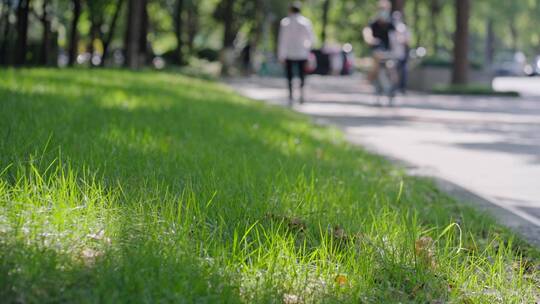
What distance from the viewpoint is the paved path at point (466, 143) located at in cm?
737

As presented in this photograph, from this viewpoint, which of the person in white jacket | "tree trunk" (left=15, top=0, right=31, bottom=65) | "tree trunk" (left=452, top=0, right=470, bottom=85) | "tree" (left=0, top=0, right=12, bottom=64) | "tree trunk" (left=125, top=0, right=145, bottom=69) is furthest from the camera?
"tree trunk" (left=452, top=0, right=470, bottom=85)

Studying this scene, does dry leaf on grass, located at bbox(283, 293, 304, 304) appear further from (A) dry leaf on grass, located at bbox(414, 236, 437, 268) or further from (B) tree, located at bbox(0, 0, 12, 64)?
(B) tree, located at bbox(0, 0, 12, 64)

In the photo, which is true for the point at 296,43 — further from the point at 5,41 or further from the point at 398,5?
the point at 398,5

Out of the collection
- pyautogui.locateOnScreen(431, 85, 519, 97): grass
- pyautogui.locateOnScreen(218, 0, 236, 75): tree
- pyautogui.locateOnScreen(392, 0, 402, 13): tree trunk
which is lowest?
pyautogui.locateOnScreen(431, 85, 519, 97): grass

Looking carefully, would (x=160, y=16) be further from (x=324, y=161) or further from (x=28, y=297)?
(x=28, y=297)

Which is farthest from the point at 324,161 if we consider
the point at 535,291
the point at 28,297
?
the point at 28,297

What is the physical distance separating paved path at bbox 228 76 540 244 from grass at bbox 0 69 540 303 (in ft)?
2.29

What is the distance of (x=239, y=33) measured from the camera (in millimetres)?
70125

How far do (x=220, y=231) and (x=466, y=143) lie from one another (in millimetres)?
8052

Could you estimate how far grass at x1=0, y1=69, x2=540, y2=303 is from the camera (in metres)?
3.22

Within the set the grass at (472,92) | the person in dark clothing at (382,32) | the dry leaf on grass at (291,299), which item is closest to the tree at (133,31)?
the grass at (472,92)

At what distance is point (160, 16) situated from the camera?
209 feet

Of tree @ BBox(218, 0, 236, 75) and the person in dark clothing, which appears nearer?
the person in dark clothing

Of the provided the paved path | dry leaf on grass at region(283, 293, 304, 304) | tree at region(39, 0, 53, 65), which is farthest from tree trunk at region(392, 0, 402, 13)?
dry leaf on grass at region(283, 293, 304, 304)
